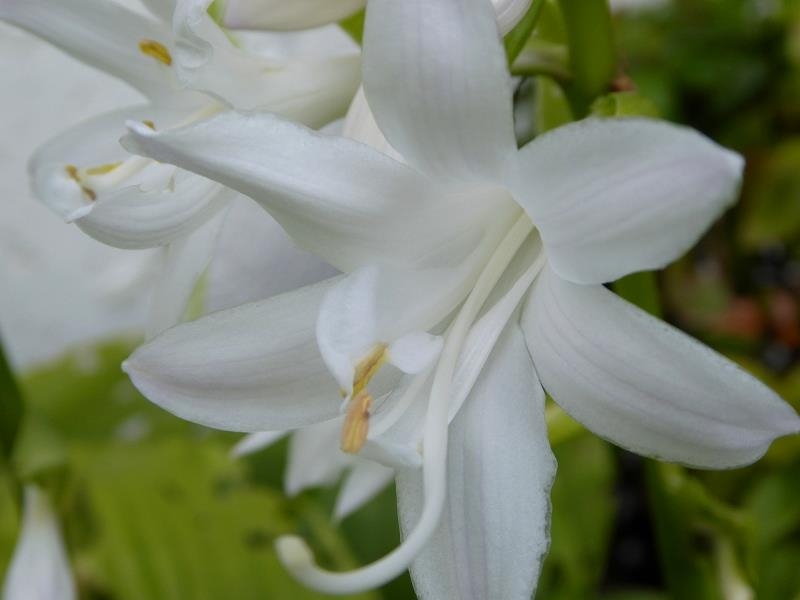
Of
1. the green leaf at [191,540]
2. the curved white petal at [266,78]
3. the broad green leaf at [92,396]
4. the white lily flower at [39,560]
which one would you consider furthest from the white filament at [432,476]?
the broad green leaf at [92,396]

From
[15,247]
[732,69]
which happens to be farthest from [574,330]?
[15,247]

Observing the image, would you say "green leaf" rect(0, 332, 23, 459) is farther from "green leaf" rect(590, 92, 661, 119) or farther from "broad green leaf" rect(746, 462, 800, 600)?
"broad green leaf" rect(746, 462, 800, 600)

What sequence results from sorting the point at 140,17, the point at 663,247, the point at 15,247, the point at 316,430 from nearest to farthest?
the point at 663,247
the point at 140,17
the point at 316,430
the point at 15,247

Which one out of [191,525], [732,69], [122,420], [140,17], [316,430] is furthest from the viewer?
[732,69]

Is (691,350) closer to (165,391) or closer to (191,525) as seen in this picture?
(165,391)

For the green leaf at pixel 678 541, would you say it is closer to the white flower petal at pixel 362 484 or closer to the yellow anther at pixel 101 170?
the white flower petal at pixel 362 484

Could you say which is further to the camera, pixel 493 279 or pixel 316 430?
pixel 316 430
